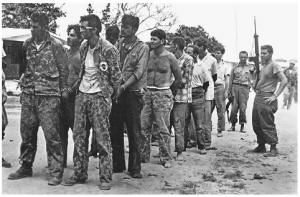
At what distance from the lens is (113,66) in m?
4.75

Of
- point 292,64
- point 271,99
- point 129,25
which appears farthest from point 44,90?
point 292,64

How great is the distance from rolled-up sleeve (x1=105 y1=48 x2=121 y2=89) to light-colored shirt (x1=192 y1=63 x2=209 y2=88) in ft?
8.81

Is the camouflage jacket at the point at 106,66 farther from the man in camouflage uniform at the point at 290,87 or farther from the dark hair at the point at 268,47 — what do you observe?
the man in camouflage uniform at the point at 290,87

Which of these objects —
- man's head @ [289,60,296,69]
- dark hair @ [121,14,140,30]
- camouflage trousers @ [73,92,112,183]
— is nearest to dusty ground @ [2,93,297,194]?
camouflage trousers @ [73,92,112,183]

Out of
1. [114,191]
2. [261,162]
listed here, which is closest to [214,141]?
[261,162]

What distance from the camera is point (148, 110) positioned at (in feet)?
20.2

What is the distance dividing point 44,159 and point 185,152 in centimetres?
225

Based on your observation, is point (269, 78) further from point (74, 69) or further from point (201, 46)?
point (74, 69)

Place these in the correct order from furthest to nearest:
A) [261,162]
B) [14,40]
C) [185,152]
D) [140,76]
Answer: [14,40] → [185,152] → [261,162] → [140,76]

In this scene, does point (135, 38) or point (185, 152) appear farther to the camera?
point (185, 152)

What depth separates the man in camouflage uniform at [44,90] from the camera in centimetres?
487

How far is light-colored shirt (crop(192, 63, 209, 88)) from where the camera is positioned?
728 cm

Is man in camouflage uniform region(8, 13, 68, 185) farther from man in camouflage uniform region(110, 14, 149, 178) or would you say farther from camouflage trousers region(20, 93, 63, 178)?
man in camouflage uniform region(110, 14, 149, 178)

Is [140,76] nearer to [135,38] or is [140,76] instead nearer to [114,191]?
[135,38]
